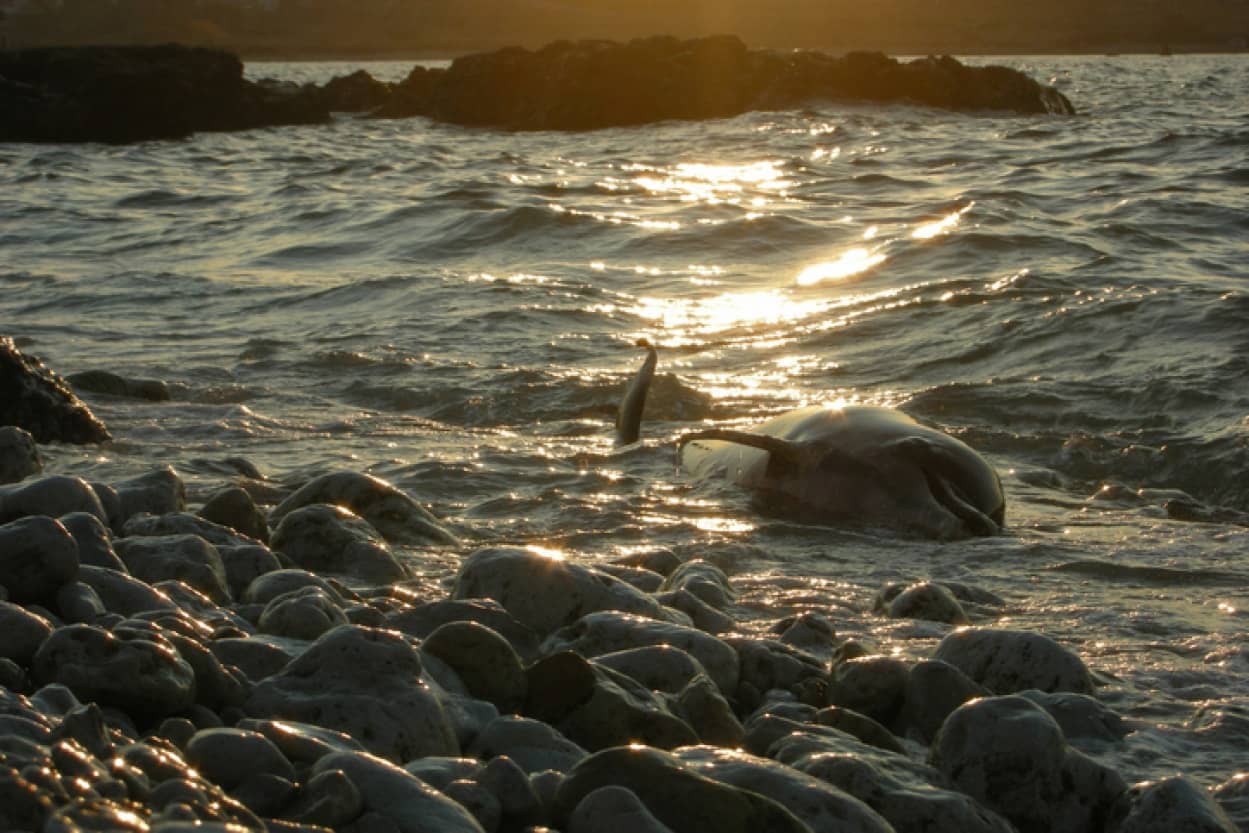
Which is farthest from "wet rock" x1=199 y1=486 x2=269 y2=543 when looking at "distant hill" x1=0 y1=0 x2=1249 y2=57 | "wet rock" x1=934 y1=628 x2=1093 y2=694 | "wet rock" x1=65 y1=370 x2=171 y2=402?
"distant hill" x1=0 y1=0 x2=1249 y2=57

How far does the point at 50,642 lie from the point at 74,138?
87.2 feet

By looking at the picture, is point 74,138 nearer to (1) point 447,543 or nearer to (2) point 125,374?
(2) point 125,374

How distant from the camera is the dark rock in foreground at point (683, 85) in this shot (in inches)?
1125

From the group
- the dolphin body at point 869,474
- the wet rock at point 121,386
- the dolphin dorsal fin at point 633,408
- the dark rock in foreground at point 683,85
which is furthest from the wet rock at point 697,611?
the dark rock in foreground at point 683,85

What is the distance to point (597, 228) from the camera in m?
13.3

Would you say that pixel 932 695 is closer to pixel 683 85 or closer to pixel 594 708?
pixel 594 708

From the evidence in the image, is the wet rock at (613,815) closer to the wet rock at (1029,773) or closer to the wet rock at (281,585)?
the wet rock at (1029,773)

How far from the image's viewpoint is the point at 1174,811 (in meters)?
2.89

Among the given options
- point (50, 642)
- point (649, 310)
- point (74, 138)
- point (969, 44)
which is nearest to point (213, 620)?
point (50, 642)

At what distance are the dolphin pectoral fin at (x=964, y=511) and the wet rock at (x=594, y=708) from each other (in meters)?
2.37

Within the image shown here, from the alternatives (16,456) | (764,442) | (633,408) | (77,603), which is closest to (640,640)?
(77,603)

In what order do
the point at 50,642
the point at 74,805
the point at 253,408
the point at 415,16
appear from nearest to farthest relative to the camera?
the point at 74,805 → the point at 50,642 → the point at 253,408 → the point at 415,16

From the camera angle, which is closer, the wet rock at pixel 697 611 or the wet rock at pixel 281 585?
the wet rock at pixel 281 585

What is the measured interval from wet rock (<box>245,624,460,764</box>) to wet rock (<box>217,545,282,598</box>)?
1183 millimetres
